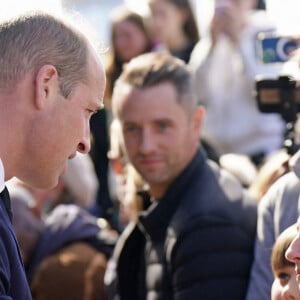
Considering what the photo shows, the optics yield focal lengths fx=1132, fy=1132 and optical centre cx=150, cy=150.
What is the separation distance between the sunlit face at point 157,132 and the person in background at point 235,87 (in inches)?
88.9

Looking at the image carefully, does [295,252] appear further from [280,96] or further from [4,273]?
[280,96]

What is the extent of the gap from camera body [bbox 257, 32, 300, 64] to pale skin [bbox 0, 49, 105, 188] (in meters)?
1.56

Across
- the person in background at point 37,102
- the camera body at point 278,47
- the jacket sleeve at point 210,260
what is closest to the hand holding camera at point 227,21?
the camera body at point 278,47

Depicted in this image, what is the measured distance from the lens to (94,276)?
17.7 ft

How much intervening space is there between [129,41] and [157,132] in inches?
130

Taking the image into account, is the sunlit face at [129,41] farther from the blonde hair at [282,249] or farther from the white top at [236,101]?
the blonde hair at [282,249]

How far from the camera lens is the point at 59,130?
9.95 feet

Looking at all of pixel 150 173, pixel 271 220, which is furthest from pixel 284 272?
pixel 150 173

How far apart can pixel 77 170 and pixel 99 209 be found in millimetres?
840

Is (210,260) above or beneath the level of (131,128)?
beneath

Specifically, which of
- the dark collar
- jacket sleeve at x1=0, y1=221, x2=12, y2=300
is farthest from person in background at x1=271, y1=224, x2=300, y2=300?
the dark collar

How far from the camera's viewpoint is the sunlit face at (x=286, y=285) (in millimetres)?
3469

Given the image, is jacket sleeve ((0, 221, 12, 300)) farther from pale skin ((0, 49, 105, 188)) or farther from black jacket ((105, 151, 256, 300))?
black jacket ((105, 151, 256, 300))

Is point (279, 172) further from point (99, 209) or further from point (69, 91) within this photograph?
point (99, 209)
